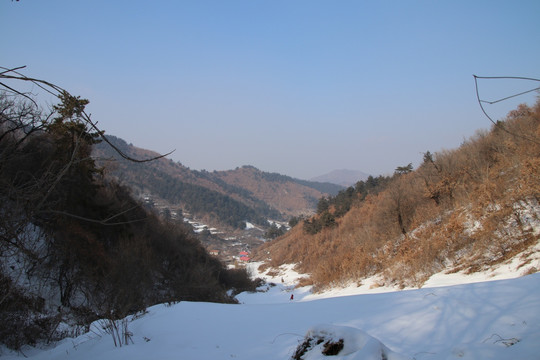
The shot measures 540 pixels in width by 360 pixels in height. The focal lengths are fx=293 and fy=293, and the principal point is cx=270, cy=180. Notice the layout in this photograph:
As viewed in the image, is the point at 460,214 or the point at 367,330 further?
the point at 460,214

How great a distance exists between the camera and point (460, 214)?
1588cm

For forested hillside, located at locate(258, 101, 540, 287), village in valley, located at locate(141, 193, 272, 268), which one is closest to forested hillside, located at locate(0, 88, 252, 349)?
forested hillside, located at locate(258, 101, 540, 287)

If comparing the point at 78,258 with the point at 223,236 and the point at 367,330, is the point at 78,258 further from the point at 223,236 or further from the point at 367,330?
the point at 223,236

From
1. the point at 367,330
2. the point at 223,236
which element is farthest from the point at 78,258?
the point at 223,236

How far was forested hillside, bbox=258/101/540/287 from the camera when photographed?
11.6 m

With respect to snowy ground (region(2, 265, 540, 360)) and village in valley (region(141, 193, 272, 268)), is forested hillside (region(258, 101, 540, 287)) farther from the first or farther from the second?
village in valley (region(141, 193, 272, 268))

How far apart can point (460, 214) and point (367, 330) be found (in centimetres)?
1467

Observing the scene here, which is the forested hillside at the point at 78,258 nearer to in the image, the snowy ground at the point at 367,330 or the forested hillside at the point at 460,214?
the snowy ground at the point at 367,330

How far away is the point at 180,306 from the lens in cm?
682

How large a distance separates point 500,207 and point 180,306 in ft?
45.2

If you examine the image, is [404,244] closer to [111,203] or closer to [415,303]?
[415,303]

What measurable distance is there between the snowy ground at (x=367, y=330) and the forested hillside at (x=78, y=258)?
2.66 feet

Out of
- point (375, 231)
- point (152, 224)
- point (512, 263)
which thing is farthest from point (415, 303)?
point (152, 224)

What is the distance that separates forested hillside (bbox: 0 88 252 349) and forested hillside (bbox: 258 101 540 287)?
7493 mm
